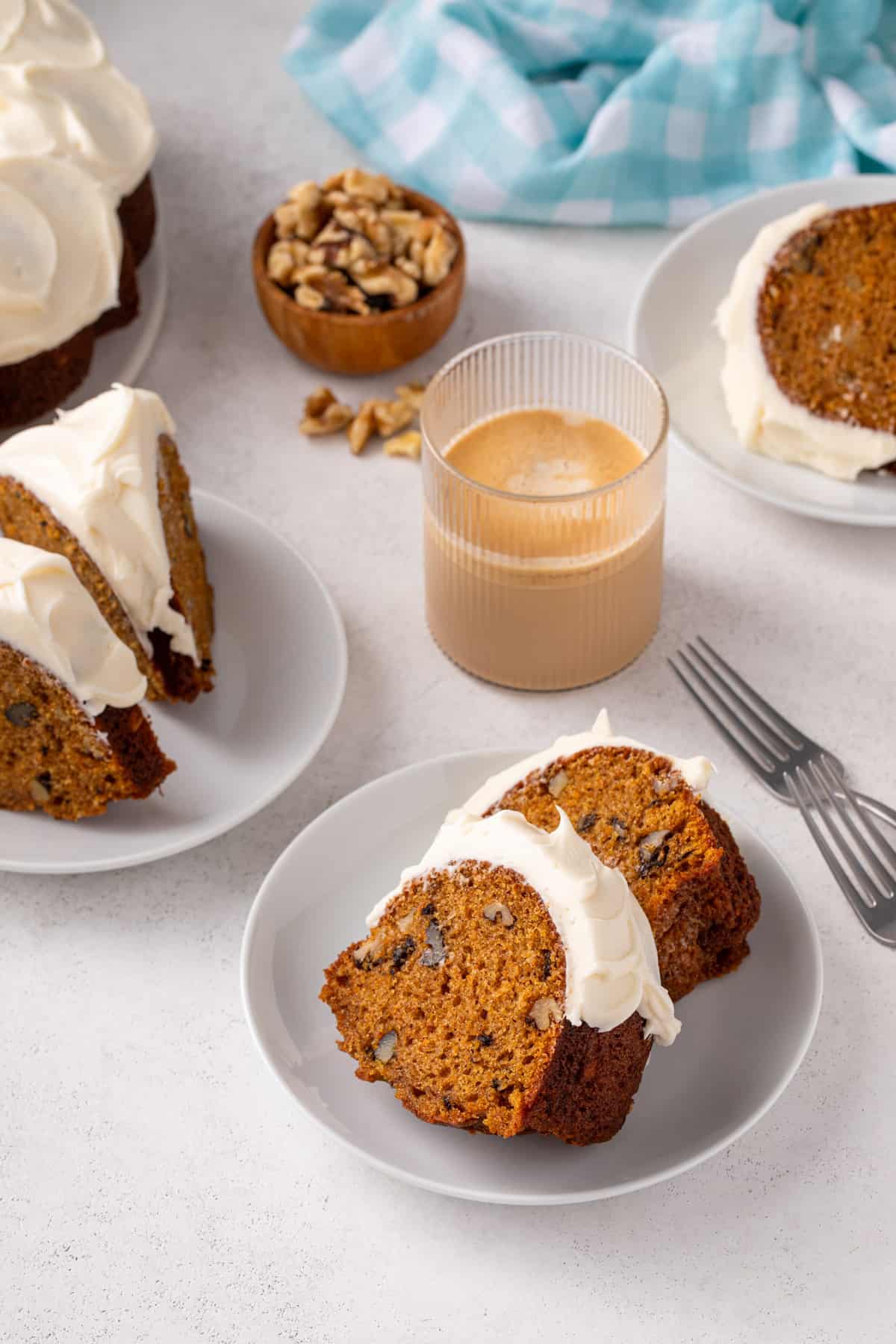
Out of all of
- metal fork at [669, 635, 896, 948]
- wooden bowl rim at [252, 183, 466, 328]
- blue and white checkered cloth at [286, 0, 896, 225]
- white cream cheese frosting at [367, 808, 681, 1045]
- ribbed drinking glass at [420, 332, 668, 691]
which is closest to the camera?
white cream cheese frosting at [367, 808, 681, 1045]

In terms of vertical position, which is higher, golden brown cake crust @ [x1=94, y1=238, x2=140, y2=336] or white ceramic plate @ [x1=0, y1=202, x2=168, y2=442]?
golden brown cake crust @ [x1=94, y1=238, x2=140, y2=336]

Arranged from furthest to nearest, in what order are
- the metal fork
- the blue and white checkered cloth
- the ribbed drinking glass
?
1. the blue and white checkered cloth
2. the ribbed drinking glass
3. the metal fork

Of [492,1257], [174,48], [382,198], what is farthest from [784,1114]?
[174,48]

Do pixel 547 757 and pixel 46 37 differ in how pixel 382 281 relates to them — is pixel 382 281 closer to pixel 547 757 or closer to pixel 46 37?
pixel 46 37

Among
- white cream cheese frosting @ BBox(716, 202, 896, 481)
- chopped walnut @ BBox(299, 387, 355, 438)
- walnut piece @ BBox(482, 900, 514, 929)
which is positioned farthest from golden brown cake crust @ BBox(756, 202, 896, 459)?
walnut piece @ BBox(482, 900, 514, 929)

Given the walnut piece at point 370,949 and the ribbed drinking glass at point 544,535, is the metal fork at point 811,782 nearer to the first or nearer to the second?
the ribbed drinking glass at point 544,535

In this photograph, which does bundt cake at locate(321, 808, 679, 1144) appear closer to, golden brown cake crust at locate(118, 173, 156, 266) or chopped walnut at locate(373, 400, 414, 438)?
chopped walnut at locate(373, 400, 414, 438)

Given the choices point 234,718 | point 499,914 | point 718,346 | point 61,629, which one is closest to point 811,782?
point 499,914
